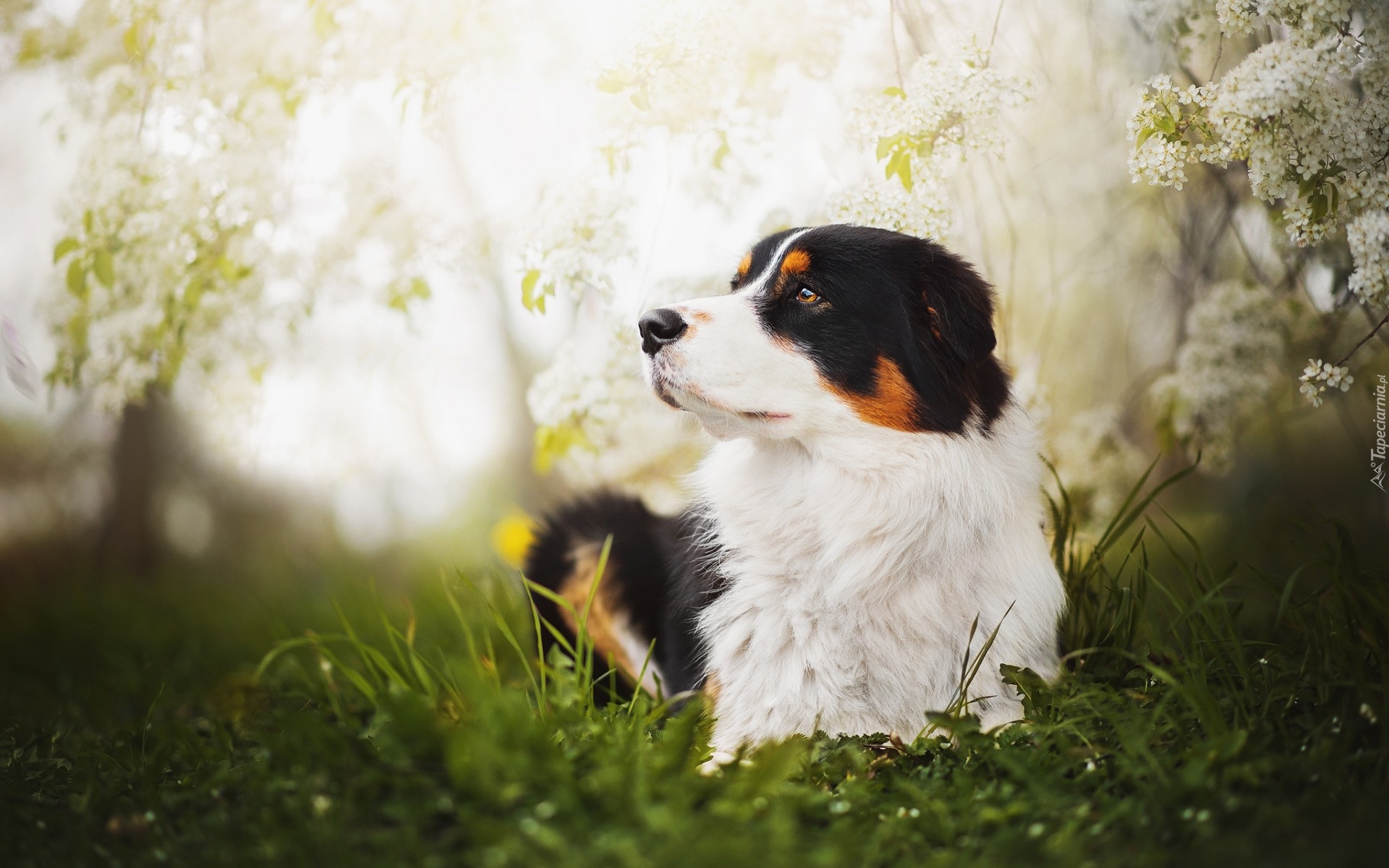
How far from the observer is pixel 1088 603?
8.74ft

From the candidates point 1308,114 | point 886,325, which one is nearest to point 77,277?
point 886,325

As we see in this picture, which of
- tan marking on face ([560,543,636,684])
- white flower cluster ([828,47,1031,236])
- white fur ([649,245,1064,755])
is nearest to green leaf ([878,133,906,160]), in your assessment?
white flower cluster ([828,47,1031,236])

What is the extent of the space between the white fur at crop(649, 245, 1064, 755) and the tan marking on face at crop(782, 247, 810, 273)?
5.3 inches

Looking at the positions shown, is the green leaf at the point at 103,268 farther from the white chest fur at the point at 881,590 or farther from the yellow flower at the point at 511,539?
the white chest fur at the point at 881,590

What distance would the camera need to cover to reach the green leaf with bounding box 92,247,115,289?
322 cm

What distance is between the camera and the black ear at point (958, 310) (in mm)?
2285

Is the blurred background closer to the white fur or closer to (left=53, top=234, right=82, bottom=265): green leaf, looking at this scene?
(left=53, top=234, right=82, bottom=265): green leaf

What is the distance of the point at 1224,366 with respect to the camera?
3.69 metres

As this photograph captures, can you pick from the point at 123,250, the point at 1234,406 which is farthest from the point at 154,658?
the point at 1234,406

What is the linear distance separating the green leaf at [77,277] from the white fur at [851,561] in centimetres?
242

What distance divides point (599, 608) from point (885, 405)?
4.28ft

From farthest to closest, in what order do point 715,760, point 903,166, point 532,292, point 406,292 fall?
point 406,292 < point 532,292 < point 903,166 < point 715,760

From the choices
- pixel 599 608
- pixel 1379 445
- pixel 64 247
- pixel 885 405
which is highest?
pixel 64 247

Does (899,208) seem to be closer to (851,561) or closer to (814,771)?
(851,561)
